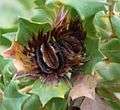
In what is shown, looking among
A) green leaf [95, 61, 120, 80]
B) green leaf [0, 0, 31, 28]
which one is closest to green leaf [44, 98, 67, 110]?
green leaf [95, 61, 120, 80]

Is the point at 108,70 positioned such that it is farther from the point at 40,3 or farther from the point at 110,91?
the point at 40,3

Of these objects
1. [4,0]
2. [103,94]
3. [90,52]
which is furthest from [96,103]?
[4,0]

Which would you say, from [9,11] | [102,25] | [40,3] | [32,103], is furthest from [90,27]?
[9,11]

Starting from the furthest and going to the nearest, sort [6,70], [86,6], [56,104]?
[6,70]
[56,104]
[86,6]

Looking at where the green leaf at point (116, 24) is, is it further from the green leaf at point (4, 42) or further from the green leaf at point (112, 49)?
the green leaf at point (4, 42)

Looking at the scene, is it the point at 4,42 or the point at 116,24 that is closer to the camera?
the point at 116,24

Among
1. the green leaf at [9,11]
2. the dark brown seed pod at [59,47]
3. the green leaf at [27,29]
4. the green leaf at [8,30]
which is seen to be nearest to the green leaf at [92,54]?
the dark brown seed pod at [59,47]
